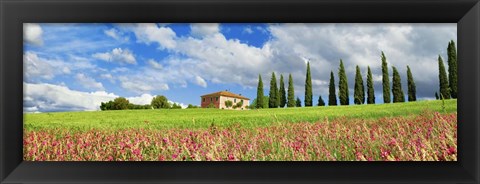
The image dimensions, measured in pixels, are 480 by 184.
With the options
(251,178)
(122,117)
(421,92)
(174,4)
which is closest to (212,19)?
(174,4)

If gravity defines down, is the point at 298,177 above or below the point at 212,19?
below

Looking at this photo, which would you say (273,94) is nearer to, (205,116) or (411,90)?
(205,116)

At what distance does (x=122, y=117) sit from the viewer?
5070 millimetres

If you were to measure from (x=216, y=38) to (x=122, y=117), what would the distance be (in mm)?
1536

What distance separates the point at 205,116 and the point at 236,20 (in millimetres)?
2725

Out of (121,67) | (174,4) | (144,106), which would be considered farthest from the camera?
(144,106)

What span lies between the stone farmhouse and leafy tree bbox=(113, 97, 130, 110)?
90 cm

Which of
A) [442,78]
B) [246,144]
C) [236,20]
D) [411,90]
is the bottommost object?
[246,144]

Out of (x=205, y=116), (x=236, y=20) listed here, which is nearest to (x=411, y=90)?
(x=205, y=116)

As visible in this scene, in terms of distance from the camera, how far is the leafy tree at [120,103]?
15.7 feet

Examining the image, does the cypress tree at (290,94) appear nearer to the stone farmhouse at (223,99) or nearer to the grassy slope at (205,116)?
the grassy slope at (205,116)

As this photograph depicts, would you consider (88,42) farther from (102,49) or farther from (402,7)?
(402,7)

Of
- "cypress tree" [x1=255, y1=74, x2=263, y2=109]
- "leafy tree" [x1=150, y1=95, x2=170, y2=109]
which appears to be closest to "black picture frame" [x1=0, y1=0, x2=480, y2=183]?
"leafy tree" [x1=150, y1=95, x2=170, y2=109]

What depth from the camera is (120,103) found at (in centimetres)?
481
